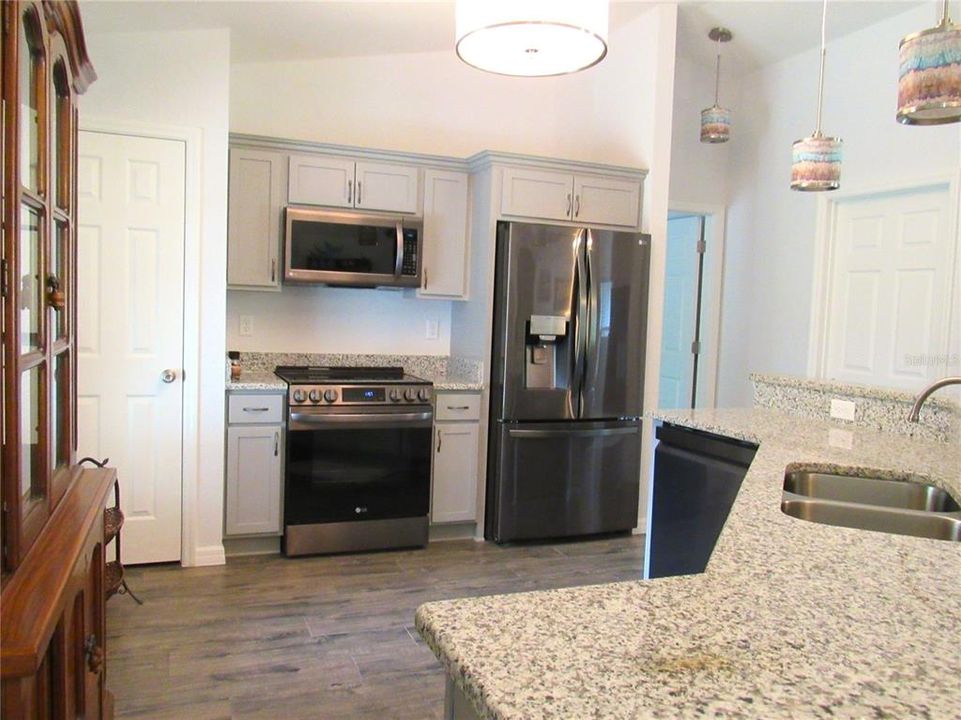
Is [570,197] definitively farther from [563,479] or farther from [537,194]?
[563,479]

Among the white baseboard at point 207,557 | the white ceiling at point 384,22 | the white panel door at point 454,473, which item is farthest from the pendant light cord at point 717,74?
the white baseboard at point 207,557

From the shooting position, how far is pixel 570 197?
4152 mm

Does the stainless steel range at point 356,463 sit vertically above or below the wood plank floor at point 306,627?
above

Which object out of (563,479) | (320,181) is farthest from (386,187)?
(563,479)

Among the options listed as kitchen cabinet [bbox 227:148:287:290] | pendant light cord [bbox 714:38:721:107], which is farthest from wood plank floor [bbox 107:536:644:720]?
pendant light cord [bbox 714:38:721:107]

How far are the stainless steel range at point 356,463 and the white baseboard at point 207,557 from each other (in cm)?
30

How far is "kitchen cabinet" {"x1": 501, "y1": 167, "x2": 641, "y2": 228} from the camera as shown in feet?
13.2

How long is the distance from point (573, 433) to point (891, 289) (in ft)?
6.71

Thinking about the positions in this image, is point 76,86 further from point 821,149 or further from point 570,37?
point 821,149

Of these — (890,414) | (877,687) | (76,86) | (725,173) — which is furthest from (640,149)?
(877,687)

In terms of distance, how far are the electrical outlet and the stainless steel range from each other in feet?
6.27

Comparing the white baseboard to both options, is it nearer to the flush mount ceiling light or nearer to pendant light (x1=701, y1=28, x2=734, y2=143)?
the flush mount ceiling light

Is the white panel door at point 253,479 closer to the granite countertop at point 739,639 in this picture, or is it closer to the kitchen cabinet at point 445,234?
the kitchen cabinet at point 445,234

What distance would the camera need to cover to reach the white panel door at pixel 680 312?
5574mm
